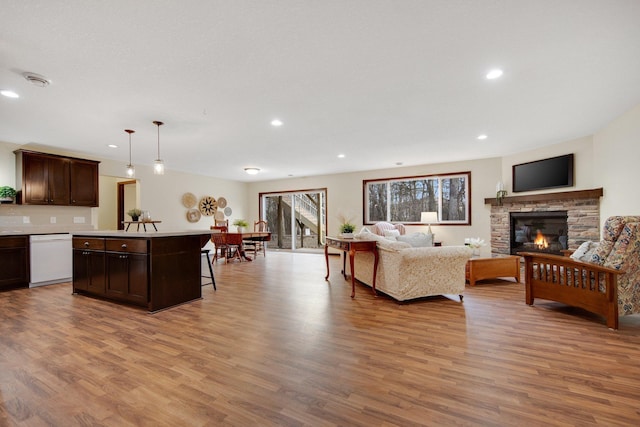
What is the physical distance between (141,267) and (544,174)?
7.07 metres

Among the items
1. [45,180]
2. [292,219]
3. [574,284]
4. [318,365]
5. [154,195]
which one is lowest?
[318,365]

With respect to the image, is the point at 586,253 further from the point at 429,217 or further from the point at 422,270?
the point at 429,217

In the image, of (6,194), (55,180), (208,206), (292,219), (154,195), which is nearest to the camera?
(6,194)

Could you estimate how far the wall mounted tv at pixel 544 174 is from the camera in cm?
532

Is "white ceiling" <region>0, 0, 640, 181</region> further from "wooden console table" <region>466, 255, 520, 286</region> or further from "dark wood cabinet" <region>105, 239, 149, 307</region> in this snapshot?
"wooden console table" <region>466, 255, 520, 286</region>

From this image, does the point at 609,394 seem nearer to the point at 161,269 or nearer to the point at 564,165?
the point at 161,269

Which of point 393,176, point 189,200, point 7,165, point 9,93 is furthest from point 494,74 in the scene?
point 189,200

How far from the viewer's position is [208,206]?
8.84 meters

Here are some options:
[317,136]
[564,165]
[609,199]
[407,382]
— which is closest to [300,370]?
[407,382]

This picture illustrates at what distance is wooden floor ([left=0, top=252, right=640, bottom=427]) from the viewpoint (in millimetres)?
1579

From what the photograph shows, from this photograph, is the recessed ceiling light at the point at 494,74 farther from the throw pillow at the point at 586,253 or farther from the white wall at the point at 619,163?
the white wall at the point at 619,163

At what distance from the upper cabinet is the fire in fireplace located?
8666mm

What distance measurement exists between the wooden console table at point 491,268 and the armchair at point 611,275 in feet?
4.71

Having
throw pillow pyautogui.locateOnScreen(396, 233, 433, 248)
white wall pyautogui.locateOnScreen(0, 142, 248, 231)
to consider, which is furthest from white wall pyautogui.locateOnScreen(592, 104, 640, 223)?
white wall pyautogui.locateOnScreen(0, 142, 248, 231)
